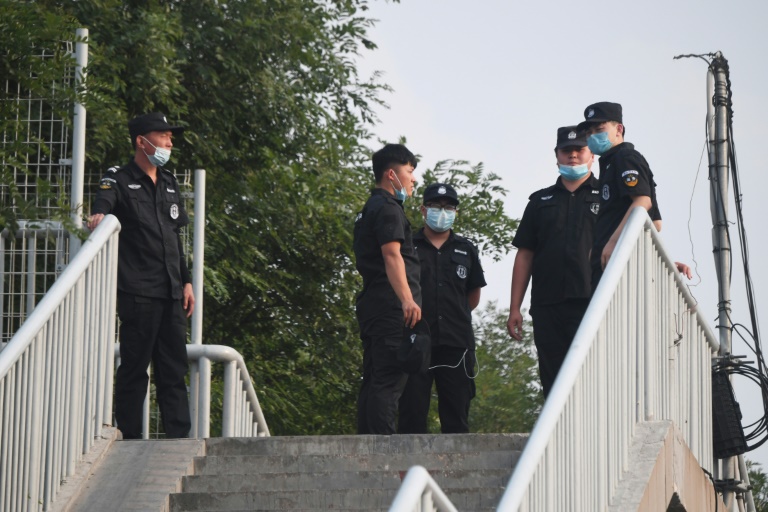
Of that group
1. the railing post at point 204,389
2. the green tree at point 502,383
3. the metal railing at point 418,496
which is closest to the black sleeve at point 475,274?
the railing post at point 204,389

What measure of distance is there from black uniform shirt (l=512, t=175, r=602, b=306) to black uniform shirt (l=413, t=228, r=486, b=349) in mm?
465

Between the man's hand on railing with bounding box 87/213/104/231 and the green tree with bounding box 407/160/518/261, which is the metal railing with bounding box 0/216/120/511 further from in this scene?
the green tree with bounding box 407/160/518/261

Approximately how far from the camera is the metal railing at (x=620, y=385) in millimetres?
5754

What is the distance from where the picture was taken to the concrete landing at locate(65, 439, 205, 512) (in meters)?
7.19

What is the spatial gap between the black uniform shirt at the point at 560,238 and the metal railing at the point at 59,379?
2567 millimetres

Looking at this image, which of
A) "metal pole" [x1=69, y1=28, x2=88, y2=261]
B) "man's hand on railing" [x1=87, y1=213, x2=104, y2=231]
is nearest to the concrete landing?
"man's hand on railing" [x1=87, y1=213, x2=104, y2=231]

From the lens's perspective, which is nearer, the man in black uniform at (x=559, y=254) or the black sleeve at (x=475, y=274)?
the man in black uniform at (x=559, y=254)

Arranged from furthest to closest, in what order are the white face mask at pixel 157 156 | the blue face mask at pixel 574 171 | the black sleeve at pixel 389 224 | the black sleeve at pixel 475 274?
the black sleeve at pixel 475 274
the blue face mask at pixel 574 171
the white face mask at pixel 157 156
the black sleeve at pixel 389 224

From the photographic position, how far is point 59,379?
701 cm

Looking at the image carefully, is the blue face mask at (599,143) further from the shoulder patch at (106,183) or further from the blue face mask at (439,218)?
the shoulder patch at (106,183)

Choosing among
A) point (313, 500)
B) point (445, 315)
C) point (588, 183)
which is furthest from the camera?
point (445, 315)

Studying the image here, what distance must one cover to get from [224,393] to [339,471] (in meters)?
2.03

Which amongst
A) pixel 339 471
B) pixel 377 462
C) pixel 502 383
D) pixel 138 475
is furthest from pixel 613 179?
pixel 502 383

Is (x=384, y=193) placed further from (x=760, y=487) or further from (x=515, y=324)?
(x=760, y=487)
